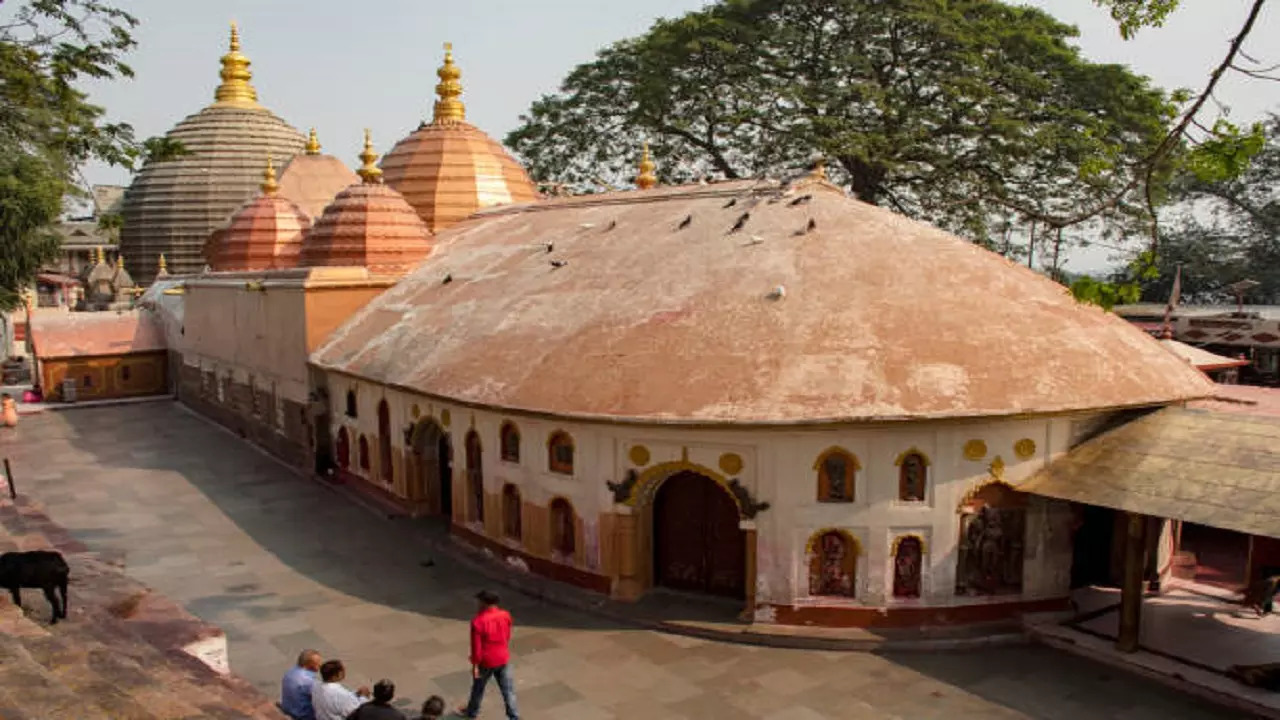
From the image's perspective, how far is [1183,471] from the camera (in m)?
12.2

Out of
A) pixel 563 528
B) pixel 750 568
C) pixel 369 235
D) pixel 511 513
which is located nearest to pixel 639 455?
pixel 563 528

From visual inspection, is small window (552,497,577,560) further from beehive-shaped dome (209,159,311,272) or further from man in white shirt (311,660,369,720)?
beehive-shaped dome (209,159,311,272)

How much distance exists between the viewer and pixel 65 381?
35.9 m

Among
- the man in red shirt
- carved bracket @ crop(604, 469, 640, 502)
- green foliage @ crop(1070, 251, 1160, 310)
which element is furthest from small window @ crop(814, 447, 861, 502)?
green foliage @ crop(1070, 251, 1160, 310)

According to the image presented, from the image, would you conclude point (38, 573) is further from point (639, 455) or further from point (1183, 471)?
point (1183, 471)

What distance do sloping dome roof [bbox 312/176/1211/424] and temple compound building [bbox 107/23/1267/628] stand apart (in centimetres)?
5

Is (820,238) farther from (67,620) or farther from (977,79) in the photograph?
(977,79)

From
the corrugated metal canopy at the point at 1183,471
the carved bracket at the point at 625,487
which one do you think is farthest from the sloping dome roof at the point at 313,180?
the corrugated metal canopy at the point at 1183,471

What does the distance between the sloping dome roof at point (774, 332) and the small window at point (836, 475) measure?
A: 2.38 feet

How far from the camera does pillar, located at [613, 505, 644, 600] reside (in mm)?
14352

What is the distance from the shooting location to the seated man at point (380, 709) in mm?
8297

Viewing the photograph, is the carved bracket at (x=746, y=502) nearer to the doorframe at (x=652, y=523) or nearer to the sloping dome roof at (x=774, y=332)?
the doorframe at (x=652, y=523)

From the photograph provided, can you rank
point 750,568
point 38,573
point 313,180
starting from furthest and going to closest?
point 313,180 → point 750,568 → point 38,573

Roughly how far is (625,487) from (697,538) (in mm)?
1444
